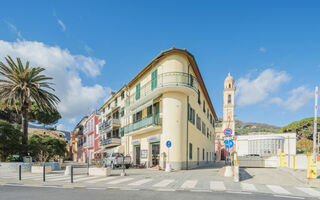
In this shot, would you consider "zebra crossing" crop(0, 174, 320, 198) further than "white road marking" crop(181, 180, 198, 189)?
No

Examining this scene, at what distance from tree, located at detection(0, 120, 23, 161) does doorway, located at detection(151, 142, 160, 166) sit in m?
13.0

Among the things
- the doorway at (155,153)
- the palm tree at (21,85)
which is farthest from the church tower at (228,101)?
the palm tree at (21,85)

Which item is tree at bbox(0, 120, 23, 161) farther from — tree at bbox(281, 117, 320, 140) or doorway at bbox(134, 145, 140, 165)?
tree at bbox(281, 117, 320, 140)

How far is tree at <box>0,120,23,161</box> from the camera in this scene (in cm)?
2022

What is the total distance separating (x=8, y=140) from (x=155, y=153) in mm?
13641

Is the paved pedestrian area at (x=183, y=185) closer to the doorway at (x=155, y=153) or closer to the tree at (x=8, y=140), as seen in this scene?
the doorway at (x=155, y=153)

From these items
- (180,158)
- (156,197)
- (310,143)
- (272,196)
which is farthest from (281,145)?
(156,197)

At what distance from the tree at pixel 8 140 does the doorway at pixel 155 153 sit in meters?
13.0

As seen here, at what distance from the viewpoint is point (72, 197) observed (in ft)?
24.6

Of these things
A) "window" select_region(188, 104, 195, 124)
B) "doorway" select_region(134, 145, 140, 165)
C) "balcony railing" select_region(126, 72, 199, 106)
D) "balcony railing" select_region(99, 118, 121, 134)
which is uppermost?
"balcony railing" select_region(126, 72, 199, 106)

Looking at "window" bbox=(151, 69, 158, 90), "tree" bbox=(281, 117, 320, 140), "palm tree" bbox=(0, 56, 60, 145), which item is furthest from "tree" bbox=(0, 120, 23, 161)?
"tree" bbox=(281, 117, 320, 140)

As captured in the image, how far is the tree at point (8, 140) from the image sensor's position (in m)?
20.2

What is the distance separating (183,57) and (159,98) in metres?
4.44

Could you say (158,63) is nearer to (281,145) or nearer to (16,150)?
(16,150)
